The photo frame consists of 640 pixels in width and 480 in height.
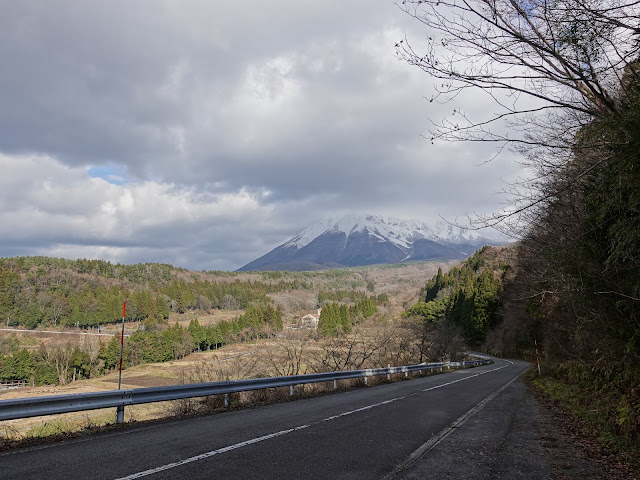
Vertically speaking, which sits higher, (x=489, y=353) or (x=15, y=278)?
(x=15, y=278)

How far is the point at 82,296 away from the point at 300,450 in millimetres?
164180

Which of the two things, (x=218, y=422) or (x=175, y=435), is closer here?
(x=175, y=435)

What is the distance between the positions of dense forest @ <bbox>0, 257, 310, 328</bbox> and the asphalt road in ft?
336

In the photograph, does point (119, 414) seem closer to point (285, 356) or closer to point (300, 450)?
point (300, 450)

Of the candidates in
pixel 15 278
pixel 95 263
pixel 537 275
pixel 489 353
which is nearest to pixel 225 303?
pixel 95 263

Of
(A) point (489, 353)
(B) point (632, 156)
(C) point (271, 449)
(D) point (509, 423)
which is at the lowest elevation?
(A) point (489, 353)

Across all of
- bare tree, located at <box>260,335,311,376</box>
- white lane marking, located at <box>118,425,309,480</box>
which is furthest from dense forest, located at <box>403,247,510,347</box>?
white lane marking, located at <box>118,425,309,480</box>

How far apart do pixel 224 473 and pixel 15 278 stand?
171m

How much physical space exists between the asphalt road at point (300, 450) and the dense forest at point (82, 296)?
102m

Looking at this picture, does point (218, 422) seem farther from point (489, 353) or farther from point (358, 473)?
point (489, 353)

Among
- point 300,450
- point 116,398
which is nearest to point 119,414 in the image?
point 116,398

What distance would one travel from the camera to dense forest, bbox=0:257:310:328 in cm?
13088

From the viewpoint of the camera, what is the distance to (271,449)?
5.90m

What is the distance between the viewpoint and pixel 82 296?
147 meters
